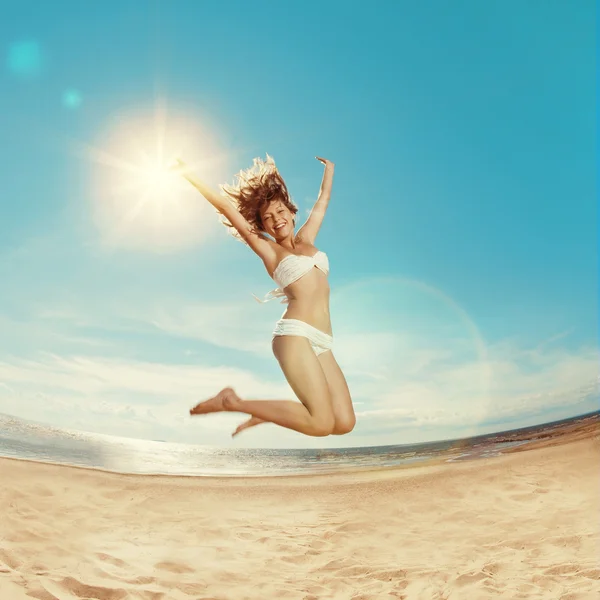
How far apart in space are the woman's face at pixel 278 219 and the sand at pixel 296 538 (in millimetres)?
4160

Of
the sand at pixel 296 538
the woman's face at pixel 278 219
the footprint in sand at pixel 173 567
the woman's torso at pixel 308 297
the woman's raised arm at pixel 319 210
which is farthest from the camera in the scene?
the footprint in sand at pixel 173 567

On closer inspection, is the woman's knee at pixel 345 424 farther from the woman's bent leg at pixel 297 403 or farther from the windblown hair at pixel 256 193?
the windblown hair at pixel 256 193

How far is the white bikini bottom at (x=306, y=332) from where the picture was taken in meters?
2.75

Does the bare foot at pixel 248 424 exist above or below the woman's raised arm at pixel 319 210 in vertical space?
below

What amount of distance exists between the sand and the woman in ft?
12.4

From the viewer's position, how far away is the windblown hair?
3166 mm

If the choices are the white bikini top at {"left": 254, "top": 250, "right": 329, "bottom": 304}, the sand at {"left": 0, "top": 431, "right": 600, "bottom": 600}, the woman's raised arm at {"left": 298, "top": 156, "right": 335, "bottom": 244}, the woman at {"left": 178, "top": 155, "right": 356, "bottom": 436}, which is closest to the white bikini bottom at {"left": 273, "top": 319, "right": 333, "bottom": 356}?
the woman at {"left": 178, "top": 155, "right": 356, "bottom": 436}

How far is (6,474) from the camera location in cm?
974

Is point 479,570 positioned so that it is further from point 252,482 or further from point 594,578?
point 252,482

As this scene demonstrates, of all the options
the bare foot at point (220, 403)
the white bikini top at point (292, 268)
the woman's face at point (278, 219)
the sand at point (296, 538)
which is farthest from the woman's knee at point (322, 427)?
the sand at point (296, 538)

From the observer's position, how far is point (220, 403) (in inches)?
103

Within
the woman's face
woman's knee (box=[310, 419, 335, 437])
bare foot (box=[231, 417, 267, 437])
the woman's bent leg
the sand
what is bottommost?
the sand

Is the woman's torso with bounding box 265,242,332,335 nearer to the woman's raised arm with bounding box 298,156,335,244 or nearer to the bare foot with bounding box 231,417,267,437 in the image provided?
the woman's raised arm with bounding box 298,156,335,244

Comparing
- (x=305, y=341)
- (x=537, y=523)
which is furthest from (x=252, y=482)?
(x=305, y=341)
